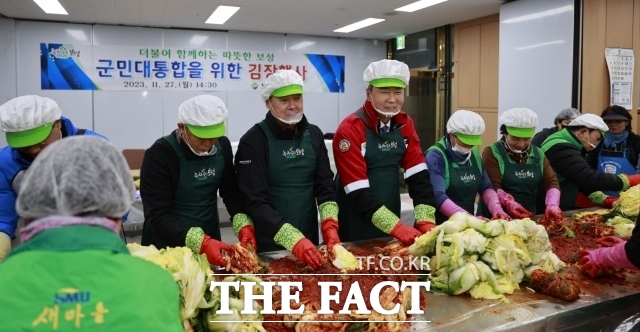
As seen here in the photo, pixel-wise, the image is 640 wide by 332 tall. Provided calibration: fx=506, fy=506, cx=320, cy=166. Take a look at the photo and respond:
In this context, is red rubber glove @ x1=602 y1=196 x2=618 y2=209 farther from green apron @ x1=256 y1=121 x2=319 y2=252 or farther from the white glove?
Answer: the white glove

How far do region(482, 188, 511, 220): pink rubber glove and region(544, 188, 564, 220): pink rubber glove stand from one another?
0.86ft

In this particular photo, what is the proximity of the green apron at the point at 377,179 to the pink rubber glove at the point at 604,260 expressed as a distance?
3.76 feet

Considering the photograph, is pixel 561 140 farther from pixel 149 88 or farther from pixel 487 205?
pixel 149 88

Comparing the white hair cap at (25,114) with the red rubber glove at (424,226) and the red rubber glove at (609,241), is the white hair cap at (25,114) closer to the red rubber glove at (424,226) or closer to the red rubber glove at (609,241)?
the red rubber glove at (424,226)

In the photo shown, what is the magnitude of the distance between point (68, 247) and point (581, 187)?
12.5 feet

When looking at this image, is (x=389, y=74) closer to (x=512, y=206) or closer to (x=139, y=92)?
(x=512, y=206)

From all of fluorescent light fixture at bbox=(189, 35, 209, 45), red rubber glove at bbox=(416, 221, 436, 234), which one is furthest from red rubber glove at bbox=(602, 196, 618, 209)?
fluorescent light fixture at bbox=(189, 35, 209, 45)

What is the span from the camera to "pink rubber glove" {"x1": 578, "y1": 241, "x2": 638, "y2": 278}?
7.42ft

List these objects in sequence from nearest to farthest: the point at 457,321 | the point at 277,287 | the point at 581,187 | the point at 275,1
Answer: the point at 457,321 → the point at 277,287 → the point at 581,187 → the point at 275,1

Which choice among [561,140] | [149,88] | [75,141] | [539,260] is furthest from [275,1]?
[75,141]

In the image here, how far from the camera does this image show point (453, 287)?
219cm

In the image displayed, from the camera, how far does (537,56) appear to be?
6500 millimetres

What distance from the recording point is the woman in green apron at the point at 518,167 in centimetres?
353

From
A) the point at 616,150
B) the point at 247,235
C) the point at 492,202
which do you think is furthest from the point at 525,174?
the point at 247,235
